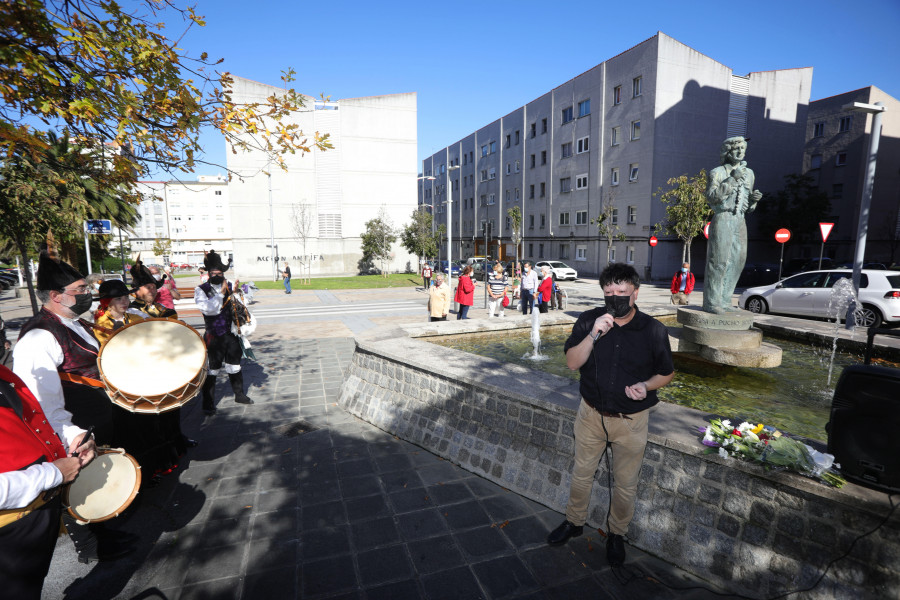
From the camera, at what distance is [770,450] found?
301 centimetres

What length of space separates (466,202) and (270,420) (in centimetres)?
5702

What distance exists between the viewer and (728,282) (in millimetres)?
7434

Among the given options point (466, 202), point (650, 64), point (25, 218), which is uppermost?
point (650, 64)

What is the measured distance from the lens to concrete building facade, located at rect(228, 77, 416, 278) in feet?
130

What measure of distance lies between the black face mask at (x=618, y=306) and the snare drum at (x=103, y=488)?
12.1 feet

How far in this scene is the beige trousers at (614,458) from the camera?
3.33 m

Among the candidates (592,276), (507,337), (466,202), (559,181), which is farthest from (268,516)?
(466,202)

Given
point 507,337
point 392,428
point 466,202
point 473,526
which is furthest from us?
point 466,202

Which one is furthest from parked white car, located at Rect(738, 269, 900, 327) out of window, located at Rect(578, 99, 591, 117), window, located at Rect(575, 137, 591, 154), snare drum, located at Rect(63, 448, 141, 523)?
window, located at Rect(578, 99, 591, 117)

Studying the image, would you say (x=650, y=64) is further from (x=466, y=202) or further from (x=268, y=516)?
(x=268, y=516)

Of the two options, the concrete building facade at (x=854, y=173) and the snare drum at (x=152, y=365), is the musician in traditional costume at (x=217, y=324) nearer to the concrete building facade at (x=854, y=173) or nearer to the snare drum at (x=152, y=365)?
the snare drum at (x=152, y=365)

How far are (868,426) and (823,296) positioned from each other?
519 inches

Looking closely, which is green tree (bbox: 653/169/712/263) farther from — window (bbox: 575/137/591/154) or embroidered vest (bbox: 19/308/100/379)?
embroidered vest (bbox: 19/308/100/379)

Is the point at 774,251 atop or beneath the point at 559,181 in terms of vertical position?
beneath
